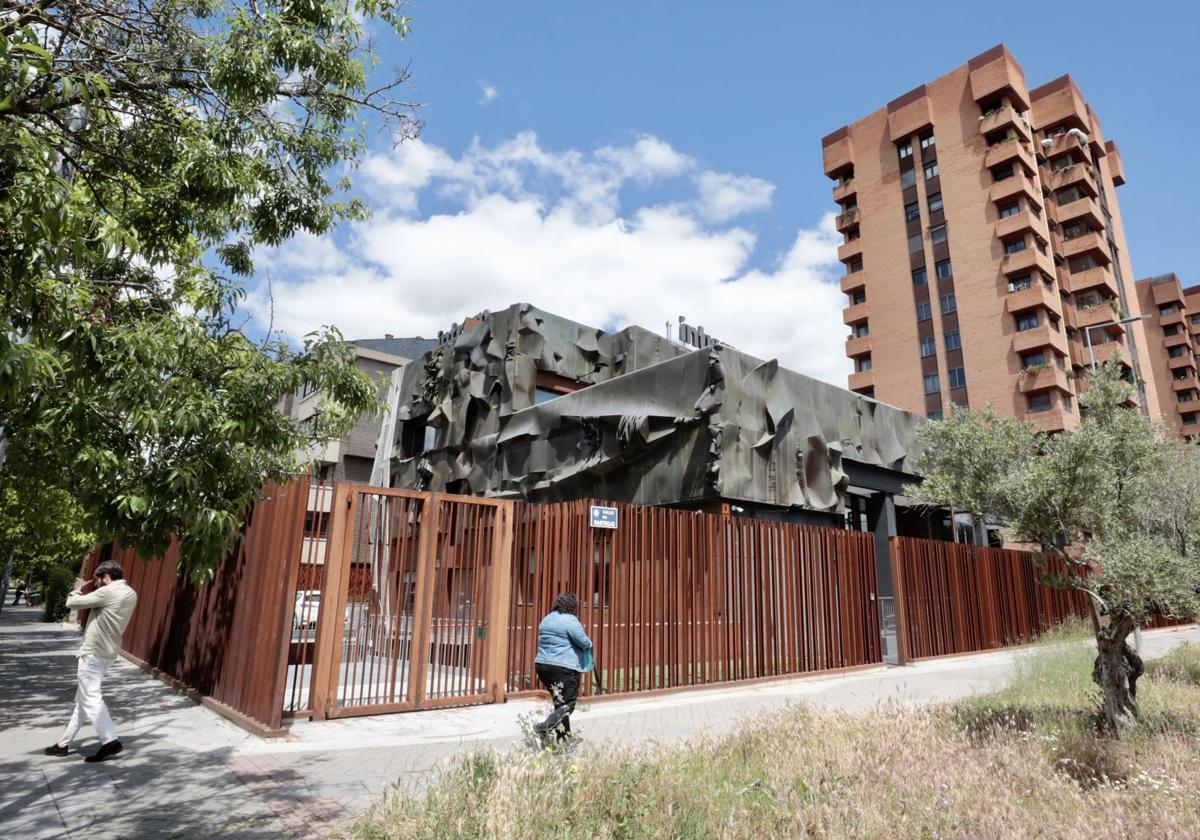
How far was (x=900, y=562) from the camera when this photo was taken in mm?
15344

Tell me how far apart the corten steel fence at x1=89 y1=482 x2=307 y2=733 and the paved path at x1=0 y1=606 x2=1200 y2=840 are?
0.31 m

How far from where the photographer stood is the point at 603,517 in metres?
10.5

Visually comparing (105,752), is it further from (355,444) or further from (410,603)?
(355,444)

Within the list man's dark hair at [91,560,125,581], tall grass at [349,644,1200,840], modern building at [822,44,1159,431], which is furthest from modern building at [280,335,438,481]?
modern building at [822,44,1159,431]

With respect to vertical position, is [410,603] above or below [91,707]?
above

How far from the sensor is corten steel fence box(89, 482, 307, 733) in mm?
7461

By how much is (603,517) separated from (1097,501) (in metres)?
5.87

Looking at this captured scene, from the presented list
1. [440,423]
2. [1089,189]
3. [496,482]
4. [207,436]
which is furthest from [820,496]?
[1089,189]

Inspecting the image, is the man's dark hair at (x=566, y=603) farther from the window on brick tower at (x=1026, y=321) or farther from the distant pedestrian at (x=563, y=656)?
the window on brick tower at (x=1026, y=321)

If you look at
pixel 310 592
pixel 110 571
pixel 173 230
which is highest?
pixel 173 230

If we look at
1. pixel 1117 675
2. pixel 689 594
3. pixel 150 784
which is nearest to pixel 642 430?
pixel 689 594

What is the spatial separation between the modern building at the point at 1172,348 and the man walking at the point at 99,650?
3385 inches

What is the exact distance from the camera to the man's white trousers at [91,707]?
625cm

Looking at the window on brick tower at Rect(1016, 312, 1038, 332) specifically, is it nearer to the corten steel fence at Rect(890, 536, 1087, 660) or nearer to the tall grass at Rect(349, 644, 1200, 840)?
the corten steel fence at Rect(890, 536, 1087, 660)
